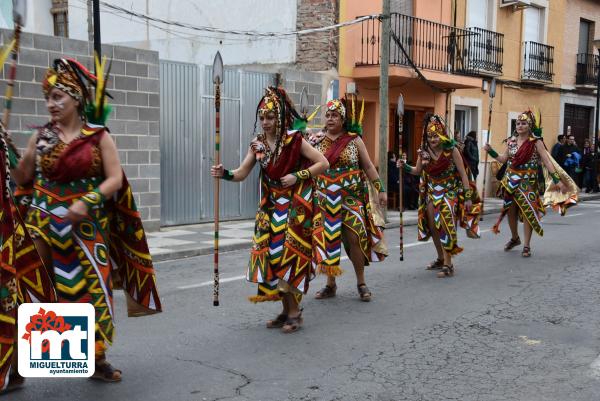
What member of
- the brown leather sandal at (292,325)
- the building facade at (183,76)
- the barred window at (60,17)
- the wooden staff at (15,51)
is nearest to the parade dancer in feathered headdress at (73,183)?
the wooden staff at (15,51)

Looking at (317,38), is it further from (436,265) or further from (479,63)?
(436,265)

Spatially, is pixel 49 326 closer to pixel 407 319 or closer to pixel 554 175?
pixel 407 319

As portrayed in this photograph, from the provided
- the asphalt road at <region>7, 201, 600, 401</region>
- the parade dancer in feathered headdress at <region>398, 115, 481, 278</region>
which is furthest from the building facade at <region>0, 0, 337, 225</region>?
the parade dancer in feathered headdress at <region>398, 115, 481, 278</region>

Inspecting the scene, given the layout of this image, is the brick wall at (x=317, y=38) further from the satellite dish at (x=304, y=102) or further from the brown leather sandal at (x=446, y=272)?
the brown leather sandal at (x=446, y=272)

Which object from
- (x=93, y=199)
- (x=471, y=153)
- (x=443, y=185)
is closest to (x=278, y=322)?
(x=93, y=199)

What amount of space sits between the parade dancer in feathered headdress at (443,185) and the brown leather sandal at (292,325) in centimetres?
280

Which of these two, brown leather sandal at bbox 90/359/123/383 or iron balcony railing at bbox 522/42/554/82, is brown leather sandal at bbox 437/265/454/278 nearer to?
brown leather sandal at bbox 90/359/123/383

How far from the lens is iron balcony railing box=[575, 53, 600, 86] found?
25234 mm

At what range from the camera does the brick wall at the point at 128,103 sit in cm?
991

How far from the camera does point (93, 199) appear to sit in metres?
3.93

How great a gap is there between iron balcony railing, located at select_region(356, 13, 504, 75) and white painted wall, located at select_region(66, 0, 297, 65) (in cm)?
204

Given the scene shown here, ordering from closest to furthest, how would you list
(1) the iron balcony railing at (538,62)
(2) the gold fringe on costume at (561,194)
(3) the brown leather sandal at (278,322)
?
(3) the brown leather sandal at (278,322), (2) the gold fringe on costume at (561,194), (1) the iron balcony railing at (538,62)

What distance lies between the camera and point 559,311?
6.39 m

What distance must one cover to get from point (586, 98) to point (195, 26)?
52.8ft
